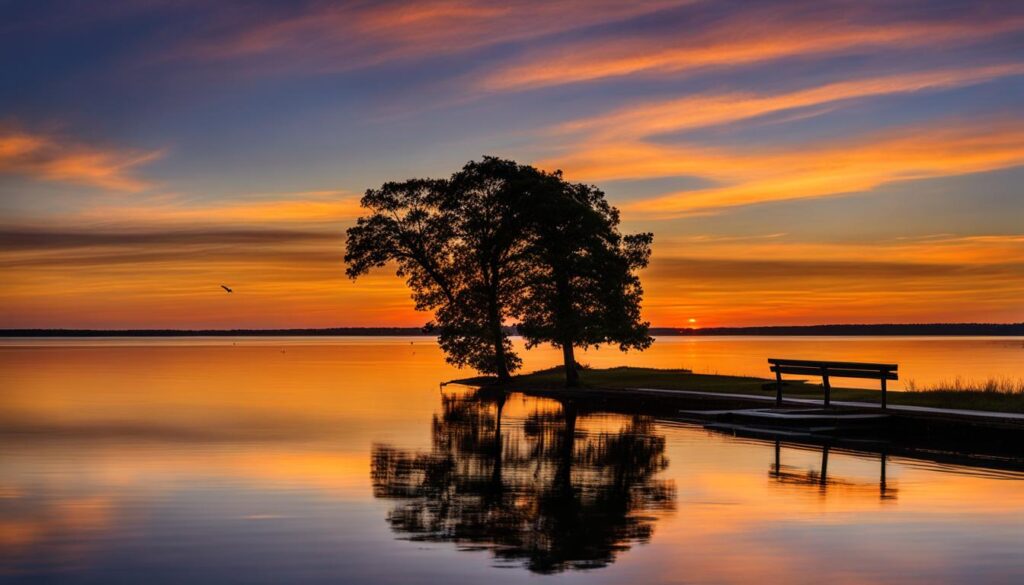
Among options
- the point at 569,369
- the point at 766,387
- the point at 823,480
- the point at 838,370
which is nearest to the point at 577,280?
the point at 569,369

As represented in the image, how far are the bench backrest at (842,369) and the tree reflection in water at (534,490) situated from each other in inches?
251

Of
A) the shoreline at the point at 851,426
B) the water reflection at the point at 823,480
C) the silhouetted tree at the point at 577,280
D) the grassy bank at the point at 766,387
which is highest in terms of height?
the silhouetted tree at the point at 577,280

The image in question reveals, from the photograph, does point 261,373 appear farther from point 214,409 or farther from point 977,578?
point 977,578

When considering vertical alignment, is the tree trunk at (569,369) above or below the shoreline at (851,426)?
above

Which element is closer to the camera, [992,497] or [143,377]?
[992,497]

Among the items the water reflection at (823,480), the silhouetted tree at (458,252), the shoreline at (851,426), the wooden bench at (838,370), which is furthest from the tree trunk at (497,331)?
the water reflection at (823,480)

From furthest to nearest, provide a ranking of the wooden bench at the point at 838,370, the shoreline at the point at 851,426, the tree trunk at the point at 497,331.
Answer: the tree trunk at the point at 497,331 < the wooden bench at the point at 838,370 < the shoreline at the point at 851,426

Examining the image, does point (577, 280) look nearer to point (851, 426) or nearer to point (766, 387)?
point (766, 387)

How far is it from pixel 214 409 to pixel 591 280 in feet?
73.9

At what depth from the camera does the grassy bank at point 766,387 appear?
3647 cm

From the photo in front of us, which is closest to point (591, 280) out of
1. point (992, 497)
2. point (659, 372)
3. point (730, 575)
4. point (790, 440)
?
point (659, 372)

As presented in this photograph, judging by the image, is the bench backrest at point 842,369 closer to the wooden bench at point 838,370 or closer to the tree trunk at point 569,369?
the wooden bench at point 838,370

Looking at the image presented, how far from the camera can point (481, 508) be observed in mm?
20625

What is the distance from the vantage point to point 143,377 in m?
82.0
